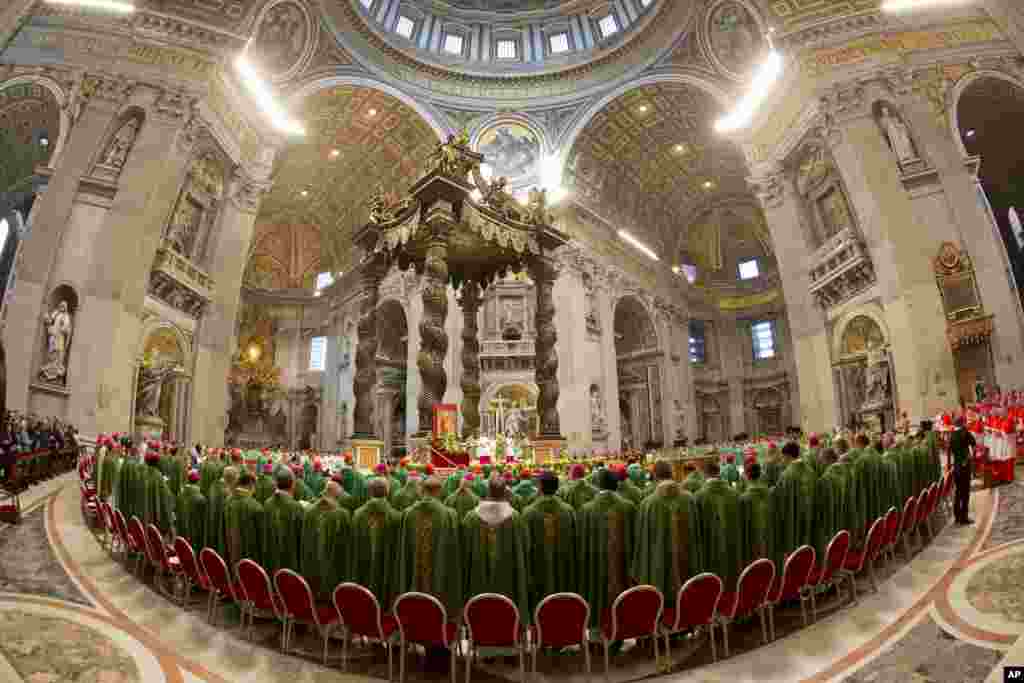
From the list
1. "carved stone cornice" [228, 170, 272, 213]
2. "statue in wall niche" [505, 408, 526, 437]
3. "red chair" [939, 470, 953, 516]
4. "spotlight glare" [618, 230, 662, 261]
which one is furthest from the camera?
"spotlight glare" [618, 230, 662, 261]

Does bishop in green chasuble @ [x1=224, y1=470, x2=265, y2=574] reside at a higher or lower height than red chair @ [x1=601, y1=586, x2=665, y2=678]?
higher

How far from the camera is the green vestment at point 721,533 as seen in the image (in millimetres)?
4398

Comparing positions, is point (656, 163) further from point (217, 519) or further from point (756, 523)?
point (217, 519)

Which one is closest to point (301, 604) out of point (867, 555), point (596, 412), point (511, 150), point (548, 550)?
point (548, 550)

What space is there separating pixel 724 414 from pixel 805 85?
57.5 feet

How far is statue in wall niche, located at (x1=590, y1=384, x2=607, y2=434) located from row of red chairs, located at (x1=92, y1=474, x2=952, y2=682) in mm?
16447

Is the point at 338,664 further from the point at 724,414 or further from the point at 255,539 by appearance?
the point at 724,414

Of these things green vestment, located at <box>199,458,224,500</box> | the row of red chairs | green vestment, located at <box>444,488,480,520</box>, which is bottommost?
the row of red chairs

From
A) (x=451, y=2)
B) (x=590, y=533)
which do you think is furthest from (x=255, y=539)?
(x=451, y=2)

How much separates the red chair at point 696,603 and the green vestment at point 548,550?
→ 0.83 metres

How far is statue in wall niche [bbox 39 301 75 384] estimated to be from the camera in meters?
12.5

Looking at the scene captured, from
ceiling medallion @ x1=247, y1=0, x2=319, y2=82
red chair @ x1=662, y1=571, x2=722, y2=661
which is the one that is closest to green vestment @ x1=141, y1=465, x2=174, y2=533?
red chair @ x1=662, y1=571, x2=722, y2=661

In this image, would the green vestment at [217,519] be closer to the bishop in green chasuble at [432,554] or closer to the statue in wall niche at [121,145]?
the bishop in green chasuble at [432,554]

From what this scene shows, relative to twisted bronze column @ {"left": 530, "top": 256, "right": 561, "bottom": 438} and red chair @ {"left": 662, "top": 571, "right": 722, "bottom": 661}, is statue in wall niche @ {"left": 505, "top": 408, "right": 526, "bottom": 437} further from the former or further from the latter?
red chair @ {"left": 662, "top": 571, "right": 722, "bottom": 661}
